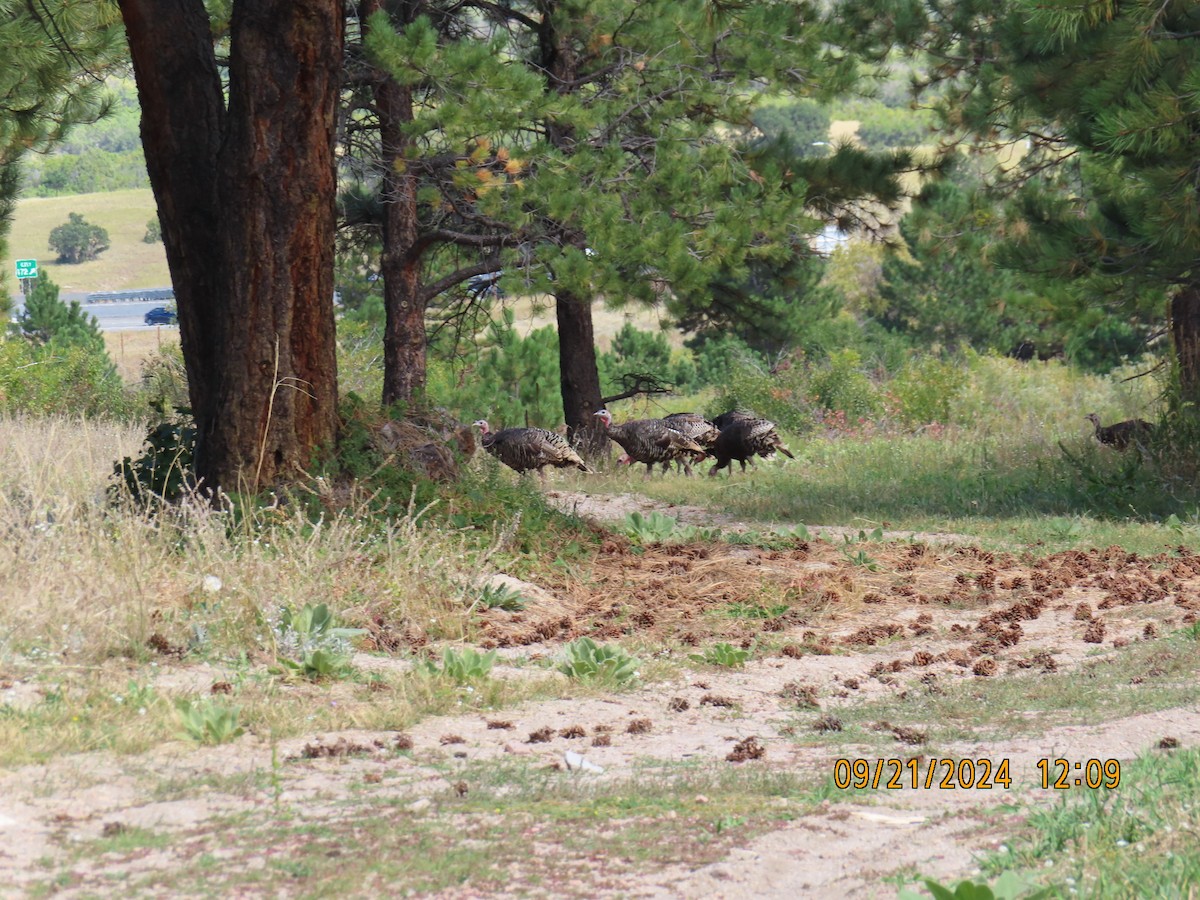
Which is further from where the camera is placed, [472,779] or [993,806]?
[472,779]

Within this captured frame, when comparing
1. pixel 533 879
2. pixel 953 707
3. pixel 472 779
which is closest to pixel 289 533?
pixel 472 779

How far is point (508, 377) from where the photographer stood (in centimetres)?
2177

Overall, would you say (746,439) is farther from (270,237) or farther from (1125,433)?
(270,237)

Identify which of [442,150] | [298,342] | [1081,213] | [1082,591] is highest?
[442,150]

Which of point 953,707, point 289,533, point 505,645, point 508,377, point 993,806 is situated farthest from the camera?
point 508,377

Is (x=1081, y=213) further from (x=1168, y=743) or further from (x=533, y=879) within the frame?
(x=533, y=879)

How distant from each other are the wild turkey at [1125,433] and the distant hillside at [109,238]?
210 feet

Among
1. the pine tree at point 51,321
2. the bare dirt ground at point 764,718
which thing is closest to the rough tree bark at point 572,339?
the bare dirt ground at point 764,718

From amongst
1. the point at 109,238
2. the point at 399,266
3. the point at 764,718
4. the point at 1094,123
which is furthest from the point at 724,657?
the point at 109,238

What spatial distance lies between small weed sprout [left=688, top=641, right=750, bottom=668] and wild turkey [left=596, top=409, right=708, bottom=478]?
7.27 meters

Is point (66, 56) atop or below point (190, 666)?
atop

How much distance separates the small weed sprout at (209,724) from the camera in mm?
4605

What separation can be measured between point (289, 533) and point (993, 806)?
4.29m
